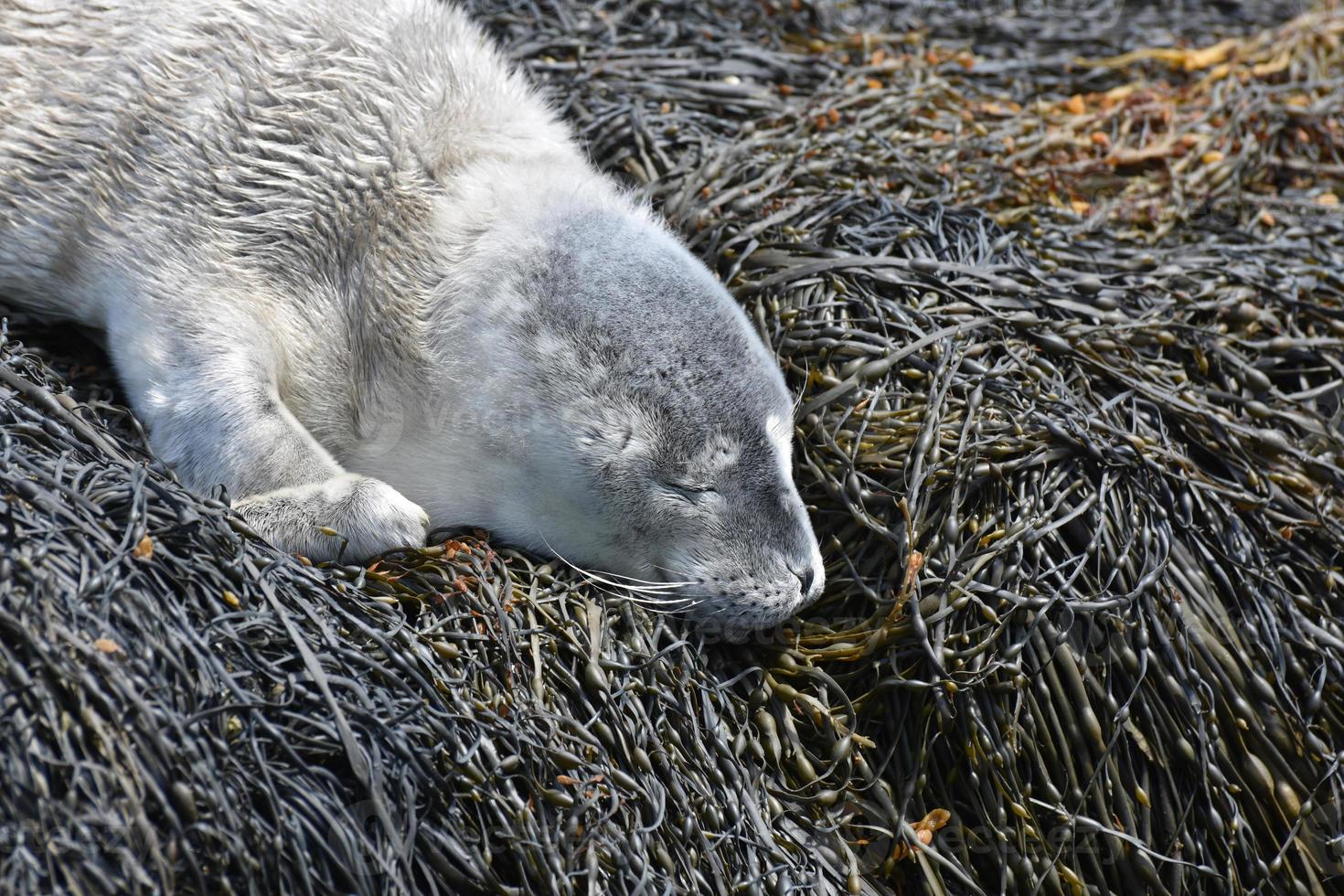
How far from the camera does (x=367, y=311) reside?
7.20 feet

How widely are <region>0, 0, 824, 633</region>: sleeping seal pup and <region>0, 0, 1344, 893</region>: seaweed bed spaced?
13 centimetres

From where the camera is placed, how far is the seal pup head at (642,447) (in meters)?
2.08

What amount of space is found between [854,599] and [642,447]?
0.61m

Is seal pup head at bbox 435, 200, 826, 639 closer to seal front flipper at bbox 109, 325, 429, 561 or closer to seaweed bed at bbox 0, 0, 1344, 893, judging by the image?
seaweed bed at bbox 0, 0, 1344, 893

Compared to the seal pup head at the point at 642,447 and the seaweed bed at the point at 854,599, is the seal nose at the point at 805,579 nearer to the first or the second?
the seal pup head at the point at 642,447

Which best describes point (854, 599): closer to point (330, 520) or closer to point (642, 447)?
point (642, 447)

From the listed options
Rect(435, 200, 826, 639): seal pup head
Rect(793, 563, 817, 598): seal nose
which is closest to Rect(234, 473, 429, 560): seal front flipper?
Rect(435, 200, 826, 639): seal pup head

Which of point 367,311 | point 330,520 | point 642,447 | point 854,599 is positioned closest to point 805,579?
point 854,599

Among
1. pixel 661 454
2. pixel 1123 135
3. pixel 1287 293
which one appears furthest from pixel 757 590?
pixel 1123 135

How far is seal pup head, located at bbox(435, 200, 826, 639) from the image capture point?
2.08m

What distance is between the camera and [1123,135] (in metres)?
3.25

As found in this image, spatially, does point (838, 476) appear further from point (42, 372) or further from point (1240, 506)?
point (42, 372)

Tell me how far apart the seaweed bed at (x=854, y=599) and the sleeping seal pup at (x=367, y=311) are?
13cm

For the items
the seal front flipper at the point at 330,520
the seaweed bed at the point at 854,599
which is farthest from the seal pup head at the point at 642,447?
the seal front flipper at the point at 330,520
